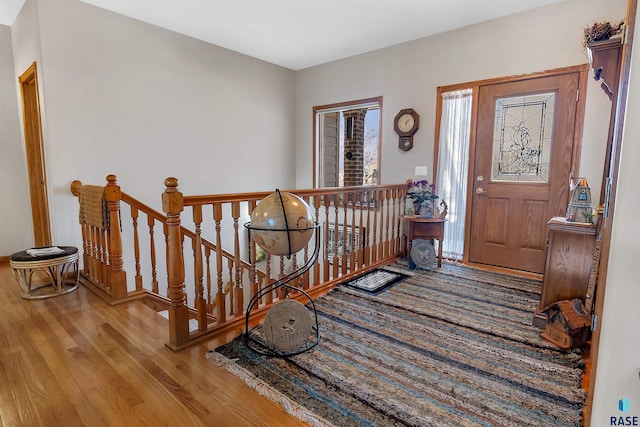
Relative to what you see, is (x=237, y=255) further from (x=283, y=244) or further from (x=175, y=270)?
(x=283, y=244)

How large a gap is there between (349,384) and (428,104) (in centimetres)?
349

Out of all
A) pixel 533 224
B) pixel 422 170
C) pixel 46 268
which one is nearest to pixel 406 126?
pixel 422 170

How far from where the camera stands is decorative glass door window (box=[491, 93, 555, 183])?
3406mm

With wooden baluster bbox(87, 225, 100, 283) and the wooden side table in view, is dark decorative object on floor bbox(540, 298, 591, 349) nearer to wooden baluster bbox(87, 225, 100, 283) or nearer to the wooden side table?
the wooden side table

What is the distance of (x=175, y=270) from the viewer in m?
2.05

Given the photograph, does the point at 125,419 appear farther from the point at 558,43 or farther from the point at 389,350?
the point at 558,43

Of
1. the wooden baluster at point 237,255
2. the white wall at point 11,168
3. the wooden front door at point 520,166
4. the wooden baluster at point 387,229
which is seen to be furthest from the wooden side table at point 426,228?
the white wall at point 11,168

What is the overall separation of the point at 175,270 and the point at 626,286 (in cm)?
205

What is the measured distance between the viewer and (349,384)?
1.77 meters

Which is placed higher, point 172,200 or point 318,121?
point 318,121

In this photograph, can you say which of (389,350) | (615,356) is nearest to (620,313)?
Answer: (615,356)

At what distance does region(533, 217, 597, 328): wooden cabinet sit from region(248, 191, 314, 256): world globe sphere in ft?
5.71

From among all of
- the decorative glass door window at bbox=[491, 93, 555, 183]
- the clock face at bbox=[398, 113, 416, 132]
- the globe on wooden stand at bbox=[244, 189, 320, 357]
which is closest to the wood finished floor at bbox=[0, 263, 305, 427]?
the globe on wooden stand at bbox=[244, 189, 320, 357]

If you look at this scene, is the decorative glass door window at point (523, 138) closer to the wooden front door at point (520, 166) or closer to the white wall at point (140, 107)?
the wooden front door at point (520, 166)
